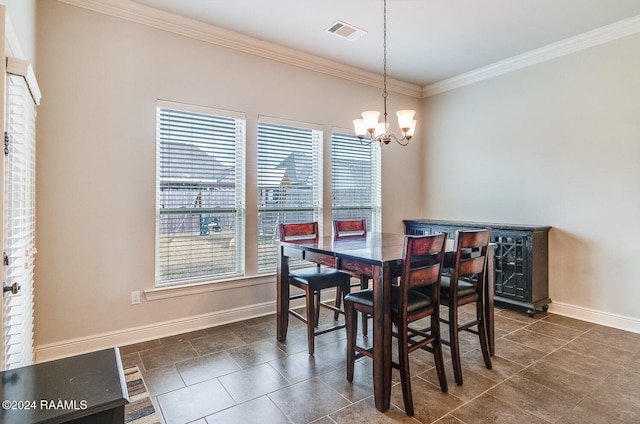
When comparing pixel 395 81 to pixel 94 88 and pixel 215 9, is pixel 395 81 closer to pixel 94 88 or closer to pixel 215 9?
pixel 215 9

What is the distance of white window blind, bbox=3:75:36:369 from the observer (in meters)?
1.56

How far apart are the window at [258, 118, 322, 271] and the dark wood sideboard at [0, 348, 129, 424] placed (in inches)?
103

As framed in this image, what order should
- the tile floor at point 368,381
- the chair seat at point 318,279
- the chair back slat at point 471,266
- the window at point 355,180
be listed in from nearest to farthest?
the tile floor at point 368,381
the chair back slat at point 471,266
the chair seat at point 318,279
the window at point 355,180

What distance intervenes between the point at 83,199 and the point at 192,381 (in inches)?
66.9

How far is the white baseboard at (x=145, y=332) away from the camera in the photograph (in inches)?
107

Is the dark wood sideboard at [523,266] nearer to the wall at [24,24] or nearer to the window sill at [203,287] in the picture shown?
the window sill at [203,287]

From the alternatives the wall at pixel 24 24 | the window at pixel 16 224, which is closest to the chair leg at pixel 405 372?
the window at pixel 16 224

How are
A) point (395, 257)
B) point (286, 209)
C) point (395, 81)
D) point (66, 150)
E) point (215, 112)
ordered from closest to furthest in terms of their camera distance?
point (395, 257), point (66, 150), point (215, 112), point (286, 209), point (395, 81)

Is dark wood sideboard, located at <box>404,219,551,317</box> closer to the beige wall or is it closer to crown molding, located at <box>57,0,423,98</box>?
the beige wall

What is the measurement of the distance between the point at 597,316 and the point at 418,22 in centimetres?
341

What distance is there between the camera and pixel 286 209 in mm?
3920

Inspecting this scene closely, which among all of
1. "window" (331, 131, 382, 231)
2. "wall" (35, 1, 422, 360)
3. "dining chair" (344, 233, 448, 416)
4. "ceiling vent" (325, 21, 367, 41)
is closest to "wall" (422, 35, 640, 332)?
"window" (331, 131, 382, 231)

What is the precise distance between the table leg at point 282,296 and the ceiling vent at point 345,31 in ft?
7.12

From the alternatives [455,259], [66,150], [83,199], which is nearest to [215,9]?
[66,150]
